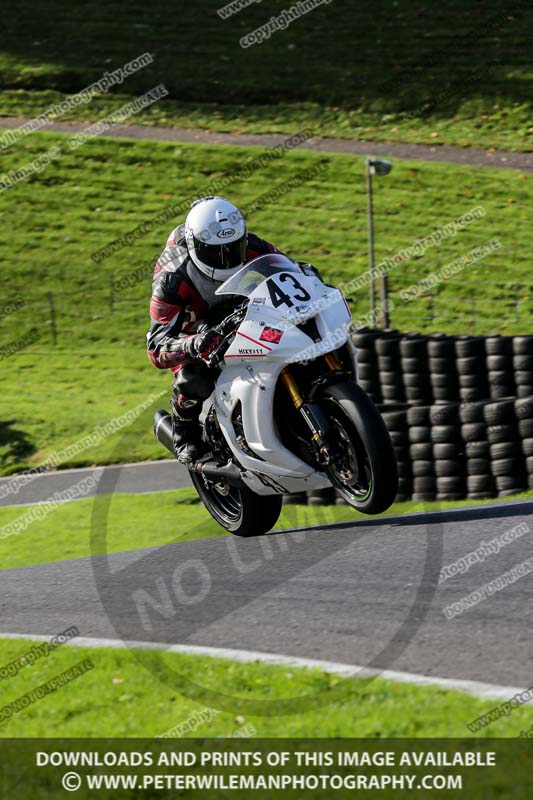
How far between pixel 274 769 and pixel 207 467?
396cm

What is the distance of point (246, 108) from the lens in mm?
32625

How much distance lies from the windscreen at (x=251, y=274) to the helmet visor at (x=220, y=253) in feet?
1.09

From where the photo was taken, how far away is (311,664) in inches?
232

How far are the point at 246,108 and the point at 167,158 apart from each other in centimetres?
360

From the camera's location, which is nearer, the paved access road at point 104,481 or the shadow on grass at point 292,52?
the paved access road at point 104,481

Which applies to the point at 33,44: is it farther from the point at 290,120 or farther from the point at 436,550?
the point at 436,550

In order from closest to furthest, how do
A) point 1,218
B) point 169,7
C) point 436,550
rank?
point 436,550, point 1,218, point 169,7

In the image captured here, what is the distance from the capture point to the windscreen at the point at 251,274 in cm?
780

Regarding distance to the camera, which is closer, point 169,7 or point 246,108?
point 246,108

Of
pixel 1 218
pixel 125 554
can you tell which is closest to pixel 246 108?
pixel 1 218
